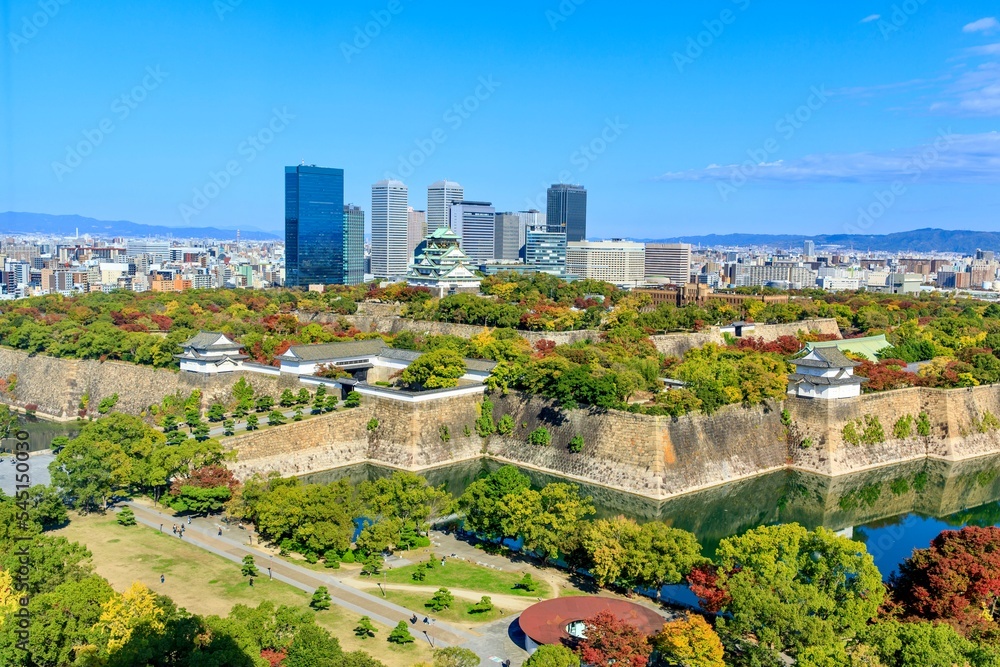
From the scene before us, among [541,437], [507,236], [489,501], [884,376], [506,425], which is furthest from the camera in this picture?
[507,236]

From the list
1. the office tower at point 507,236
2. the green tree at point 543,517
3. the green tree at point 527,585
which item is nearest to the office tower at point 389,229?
the office tower at point 507,236

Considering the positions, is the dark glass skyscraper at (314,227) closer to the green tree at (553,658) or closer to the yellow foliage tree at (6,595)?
the yellow foliage tree at (6,595)

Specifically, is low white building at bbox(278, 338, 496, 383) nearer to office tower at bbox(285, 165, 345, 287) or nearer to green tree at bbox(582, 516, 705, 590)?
green tree at bbox(582, 516, 705, 590)

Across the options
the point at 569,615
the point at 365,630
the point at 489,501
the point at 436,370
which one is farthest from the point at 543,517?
the point at 436,370

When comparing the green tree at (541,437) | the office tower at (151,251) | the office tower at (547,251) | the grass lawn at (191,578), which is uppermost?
the office tower at (547,251)

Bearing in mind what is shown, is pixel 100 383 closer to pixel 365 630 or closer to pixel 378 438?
pixel 378 438

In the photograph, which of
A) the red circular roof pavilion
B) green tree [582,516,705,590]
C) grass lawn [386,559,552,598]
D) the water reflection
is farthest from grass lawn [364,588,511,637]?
the water reflection

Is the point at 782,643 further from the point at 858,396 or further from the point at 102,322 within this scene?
the point at 102,322
